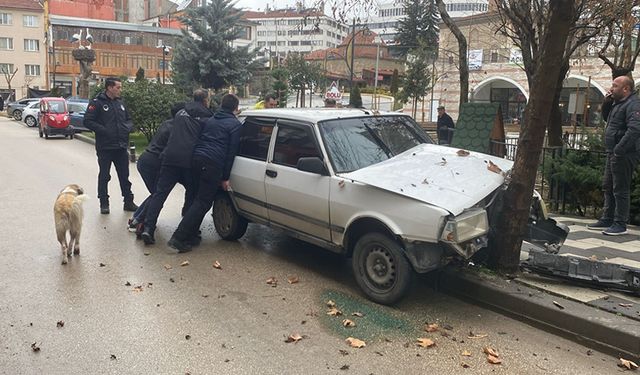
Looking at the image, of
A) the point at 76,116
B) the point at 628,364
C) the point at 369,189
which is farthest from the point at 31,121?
the point at 628,364

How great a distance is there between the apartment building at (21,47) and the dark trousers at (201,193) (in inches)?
3121

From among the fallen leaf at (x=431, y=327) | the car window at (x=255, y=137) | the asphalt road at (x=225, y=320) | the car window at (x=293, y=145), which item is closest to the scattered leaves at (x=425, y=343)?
the asphalt road at (x=225, y=320)

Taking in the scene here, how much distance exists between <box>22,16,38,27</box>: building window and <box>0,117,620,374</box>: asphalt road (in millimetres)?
81640

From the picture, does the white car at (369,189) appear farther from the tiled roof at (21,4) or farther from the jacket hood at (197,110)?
the tiled roof at (21,4)

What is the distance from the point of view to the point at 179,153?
6.85m

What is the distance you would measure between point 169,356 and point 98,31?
89007 mm

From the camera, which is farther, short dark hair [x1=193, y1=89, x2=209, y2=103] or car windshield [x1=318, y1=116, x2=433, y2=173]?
short dark hair [x1=193, y1=89, x2=209, y2=103]

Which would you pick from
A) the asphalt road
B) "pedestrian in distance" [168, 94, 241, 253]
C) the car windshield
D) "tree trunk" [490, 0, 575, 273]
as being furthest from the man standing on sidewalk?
"pedestrian in distance" [168, 94, 241, 253]

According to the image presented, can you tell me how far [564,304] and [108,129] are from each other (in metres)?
6.99

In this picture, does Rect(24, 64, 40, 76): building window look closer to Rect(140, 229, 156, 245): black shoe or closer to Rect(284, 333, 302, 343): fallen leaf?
Rect(140, 229, 156, 245): black shoe

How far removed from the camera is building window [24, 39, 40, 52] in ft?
253

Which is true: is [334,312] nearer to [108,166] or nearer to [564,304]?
[564,304]

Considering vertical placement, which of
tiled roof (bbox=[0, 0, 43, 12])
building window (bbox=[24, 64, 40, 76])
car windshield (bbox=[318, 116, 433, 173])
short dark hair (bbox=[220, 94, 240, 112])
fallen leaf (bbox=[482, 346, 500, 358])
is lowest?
fallen leaf (bbox=[482, 346, 500, 358])

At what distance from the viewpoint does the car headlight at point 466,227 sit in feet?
15.3
